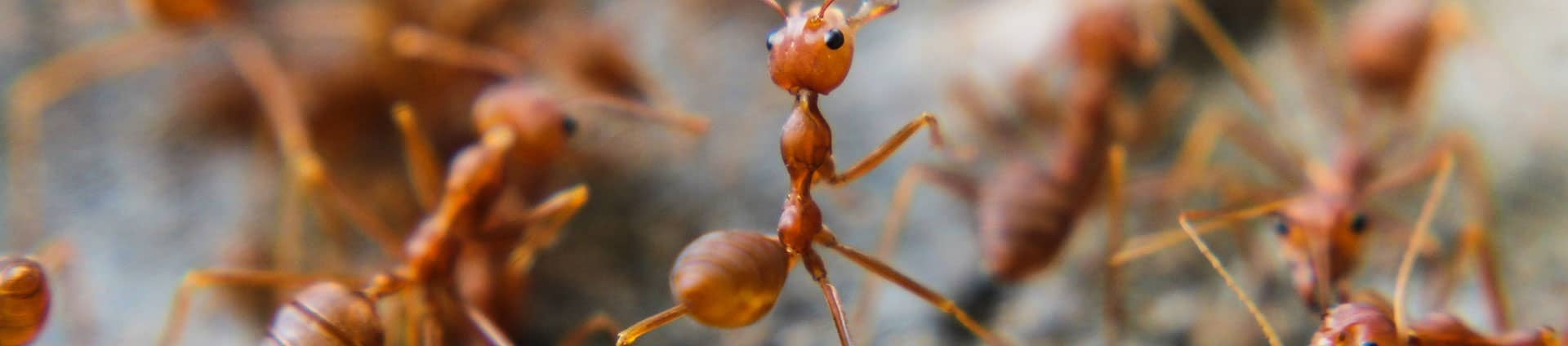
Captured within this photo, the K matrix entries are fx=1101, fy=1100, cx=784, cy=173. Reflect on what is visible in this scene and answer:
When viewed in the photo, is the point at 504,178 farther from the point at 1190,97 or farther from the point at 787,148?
the point at 1190,97

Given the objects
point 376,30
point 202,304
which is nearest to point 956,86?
point 376,30

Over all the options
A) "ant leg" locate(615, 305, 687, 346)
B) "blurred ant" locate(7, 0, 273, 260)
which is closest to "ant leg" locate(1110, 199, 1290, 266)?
"ant leg" locate(615, 305, 687, 346)

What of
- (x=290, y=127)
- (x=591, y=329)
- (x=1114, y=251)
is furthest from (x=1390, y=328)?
(x=290, y=127)

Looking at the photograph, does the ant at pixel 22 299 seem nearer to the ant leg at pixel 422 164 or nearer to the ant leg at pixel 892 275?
the ant leg at pixel 422 164

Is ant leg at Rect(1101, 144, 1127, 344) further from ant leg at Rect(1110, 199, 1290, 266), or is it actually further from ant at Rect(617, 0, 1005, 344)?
ant at Rect(617, 0, 1005, 344)

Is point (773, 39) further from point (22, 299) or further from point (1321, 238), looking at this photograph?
point (22, 299)

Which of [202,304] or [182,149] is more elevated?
[182,149]
